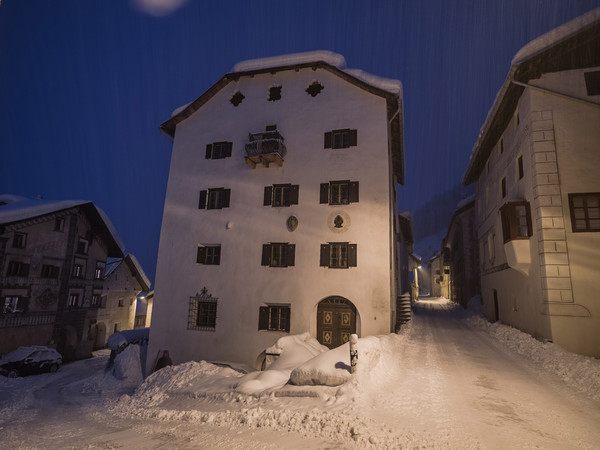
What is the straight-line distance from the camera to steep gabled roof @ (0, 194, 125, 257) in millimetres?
23587

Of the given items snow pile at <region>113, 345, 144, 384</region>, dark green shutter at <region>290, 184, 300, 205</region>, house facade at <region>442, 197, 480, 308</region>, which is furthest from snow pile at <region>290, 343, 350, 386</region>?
house facade at <region>442, 197, 480, 308</region>

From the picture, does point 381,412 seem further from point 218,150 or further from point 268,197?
point 218,150

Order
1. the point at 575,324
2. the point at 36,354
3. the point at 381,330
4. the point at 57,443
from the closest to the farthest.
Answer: the point at 57,443, the point at 575,324, the point at 381,330, the point at 36,354

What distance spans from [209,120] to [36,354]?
2077 cm

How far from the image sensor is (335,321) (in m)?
17.1

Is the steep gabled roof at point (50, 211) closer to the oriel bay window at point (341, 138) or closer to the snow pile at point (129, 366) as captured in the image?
the snow pile at point (129, 366)

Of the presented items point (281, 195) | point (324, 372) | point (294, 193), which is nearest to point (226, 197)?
point (281, 195)

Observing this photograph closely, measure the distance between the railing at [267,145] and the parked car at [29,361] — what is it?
21.1 metres

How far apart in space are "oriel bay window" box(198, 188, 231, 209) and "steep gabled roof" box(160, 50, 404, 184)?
251 inches

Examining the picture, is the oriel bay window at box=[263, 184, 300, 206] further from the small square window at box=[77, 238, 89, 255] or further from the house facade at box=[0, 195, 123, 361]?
the small square window at box=[77, 238, 89, 255]

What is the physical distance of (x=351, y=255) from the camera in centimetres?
1708

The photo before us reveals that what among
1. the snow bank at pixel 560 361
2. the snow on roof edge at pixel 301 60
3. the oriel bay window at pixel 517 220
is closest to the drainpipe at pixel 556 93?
the oriel bay window at pixel 517 220

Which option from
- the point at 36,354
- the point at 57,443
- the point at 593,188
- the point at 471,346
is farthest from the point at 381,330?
the point at 36,354

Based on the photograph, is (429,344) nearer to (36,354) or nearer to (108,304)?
(36,354)
